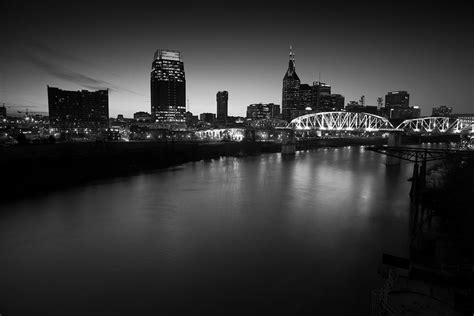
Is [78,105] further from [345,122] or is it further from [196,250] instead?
[196,250]

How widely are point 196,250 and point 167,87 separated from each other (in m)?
125

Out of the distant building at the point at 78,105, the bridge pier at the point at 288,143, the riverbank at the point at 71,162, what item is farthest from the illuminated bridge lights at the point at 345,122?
the distant building at the point at 78,105

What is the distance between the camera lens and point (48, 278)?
8.80 meters

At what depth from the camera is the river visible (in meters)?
7.60

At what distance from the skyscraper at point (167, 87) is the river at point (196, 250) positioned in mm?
110686

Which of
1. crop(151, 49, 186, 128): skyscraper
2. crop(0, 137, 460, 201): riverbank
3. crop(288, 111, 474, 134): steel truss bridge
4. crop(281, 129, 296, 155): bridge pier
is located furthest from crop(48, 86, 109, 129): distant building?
crop(288, 111, 474, 134): steel truss bridge

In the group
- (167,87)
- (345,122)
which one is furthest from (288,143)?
(167,87)

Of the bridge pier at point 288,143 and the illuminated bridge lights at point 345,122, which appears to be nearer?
the illuminated bridge lights at point 345,122

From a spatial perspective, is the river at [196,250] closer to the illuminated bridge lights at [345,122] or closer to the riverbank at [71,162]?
the riverbank at [71,162]

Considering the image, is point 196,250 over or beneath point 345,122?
beneath

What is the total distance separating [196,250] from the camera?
1099cm

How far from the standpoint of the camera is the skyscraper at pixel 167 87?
126688mm

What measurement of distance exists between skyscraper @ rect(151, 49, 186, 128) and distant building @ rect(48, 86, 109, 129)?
23.5 m

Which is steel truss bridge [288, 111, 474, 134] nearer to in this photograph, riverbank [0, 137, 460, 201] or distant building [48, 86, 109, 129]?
riverbank [0, 137, 460, 201]
